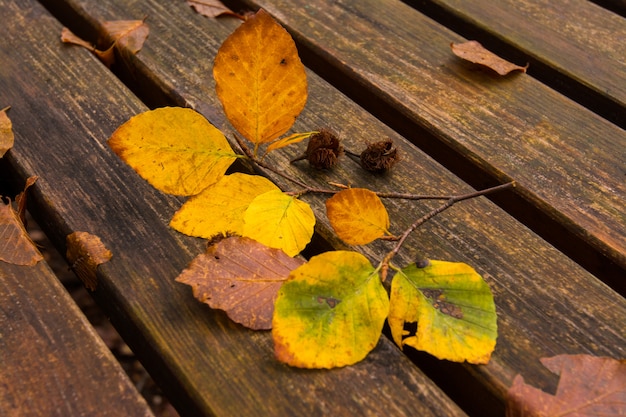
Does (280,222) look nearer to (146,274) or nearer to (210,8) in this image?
(146,274)

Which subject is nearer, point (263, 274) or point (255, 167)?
point (263, 274)

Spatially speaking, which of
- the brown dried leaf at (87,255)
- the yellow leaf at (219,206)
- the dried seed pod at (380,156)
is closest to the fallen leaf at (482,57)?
the dried seed pod at (380,156)

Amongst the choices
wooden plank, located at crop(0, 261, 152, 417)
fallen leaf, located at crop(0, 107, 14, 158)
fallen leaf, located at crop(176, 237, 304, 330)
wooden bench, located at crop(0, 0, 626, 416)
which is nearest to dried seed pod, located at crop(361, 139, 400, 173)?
wooden bench, located at crop(0, 0, 626, 416)

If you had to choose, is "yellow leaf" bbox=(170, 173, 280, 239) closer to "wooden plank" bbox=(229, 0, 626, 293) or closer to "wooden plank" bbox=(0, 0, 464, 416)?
"wooden plank" bbox=(0, 0, 464, 416)

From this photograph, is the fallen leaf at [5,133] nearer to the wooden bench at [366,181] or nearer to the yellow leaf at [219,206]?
the wooden bench at [366,181]

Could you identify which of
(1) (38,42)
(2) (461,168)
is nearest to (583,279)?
(2) (461,168)

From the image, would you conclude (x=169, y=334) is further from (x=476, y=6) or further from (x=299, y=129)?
(x=476, y=6)
